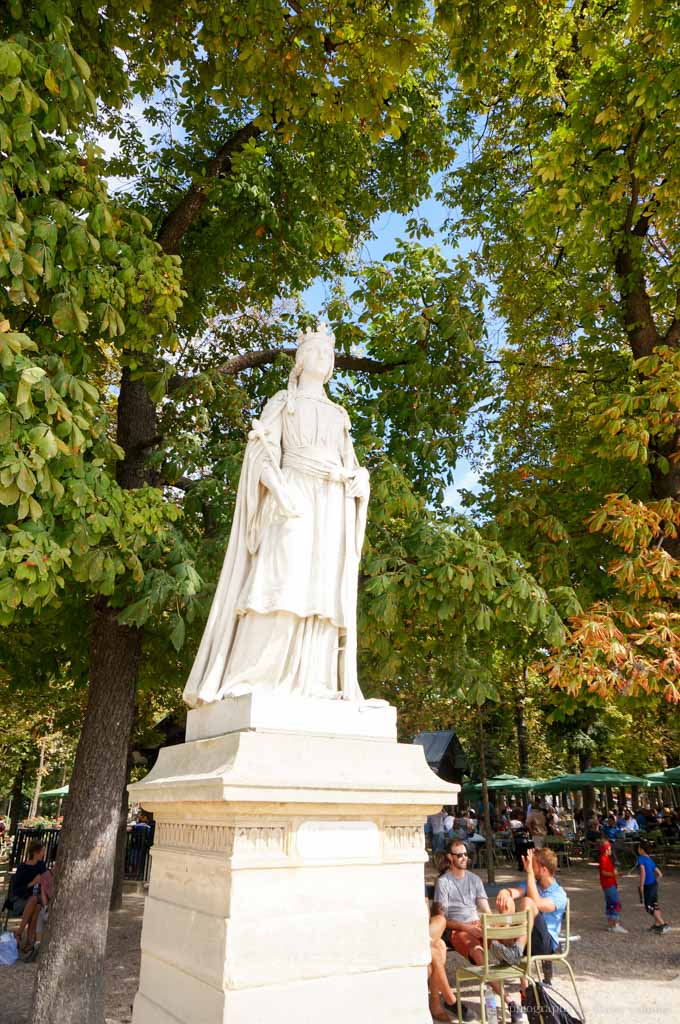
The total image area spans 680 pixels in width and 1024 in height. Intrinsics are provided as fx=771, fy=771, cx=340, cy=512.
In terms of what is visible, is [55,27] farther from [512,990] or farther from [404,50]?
[512,990]

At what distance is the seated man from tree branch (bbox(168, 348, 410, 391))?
21.6 ft

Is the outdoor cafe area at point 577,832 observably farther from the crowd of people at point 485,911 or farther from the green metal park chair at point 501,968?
the green metal park chair at point 501,968

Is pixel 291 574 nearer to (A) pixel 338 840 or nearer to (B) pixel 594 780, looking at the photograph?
(A) pixel 338 840

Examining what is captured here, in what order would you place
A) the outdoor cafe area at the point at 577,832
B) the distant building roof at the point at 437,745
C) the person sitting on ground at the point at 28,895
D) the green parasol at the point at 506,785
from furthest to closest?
1. the distant building roof at the point at 437,745
2. the green parasol at the point at 506,785
3. the outdoor cafe area at the point at 577,832
4. the person sitting on ground at the point at 28,895

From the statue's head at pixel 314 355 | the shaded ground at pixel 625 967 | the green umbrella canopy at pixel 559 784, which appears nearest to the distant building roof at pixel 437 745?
the green umbrella canopy at pixel 559 784

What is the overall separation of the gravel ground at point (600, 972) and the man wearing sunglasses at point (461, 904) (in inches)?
A: 57.5

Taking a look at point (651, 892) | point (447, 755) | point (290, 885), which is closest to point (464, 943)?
point (290, 885)

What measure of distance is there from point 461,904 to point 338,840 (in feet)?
15.2

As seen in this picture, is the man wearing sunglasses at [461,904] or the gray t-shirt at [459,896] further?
the gray t-shirt at [459,896]

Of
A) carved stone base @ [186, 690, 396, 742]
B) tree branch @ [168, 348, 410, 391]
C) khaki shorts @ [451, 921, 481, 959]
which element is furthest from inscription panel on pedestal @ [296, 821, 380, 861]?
tree branch @ [168, 348, 410, 391]

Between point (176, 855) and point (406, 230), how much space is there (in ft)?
35.2

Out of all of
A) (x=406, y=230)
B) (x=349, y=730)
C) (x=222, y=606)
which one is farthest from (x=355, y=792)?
(x=406, y=230)

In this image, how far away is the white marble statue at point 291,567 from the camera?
4.60m

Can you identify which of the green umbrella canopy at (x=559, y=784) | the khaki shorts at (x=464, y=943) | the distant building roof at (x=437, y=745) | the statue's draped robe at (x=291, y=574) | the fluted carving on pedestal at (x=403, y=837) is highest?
the statue's draped robe at (x=291, y=574)
